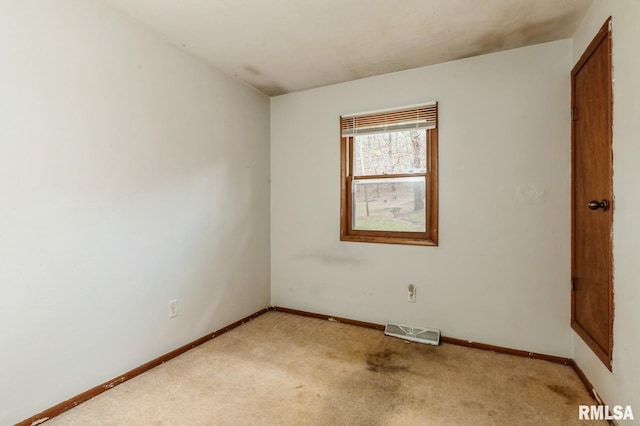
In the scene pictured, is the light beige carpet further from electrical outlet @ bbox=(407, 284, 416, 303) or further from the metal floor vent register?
electrical outlet @ bbox=(407, 284, 416, 303)

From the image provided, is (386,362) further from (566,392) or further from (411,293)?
(566,392)

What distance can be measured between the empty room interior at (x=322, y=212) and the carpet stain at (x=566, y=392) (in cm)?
4

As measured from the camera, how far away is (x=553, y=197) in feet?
7.43

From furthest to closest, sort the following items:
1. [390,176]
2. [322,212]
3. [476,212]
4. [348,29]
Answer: [322,212], [390,176], [476,212], [348,29]

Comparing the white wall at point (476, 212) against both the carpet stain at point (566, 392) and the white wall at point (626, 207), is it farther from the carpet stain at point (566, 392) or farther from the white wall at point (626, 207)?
the white wall at point (626, 207)

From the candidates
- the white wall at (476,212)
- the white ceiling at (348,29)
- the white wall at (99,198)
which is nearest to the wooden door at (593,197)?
the white wall at (476,212)

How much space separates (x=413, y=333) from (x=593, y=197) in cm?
160

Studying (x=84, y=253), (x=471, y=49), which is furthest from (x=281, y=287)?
(x=471, y=49)

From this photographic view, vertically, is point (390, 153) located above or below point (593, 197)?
above

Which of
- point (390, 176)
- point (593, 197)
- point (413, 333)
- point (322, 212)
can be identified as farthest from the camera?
point (322, 212)

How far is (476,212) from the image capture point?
2.51m

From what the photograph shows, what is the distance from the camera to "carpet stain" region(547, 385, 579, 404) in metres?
1.81

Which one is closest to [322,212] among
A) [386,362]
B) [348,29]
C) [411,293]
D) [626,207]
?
[411,293]

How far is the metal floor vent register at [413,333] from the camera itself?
8.39 feet
